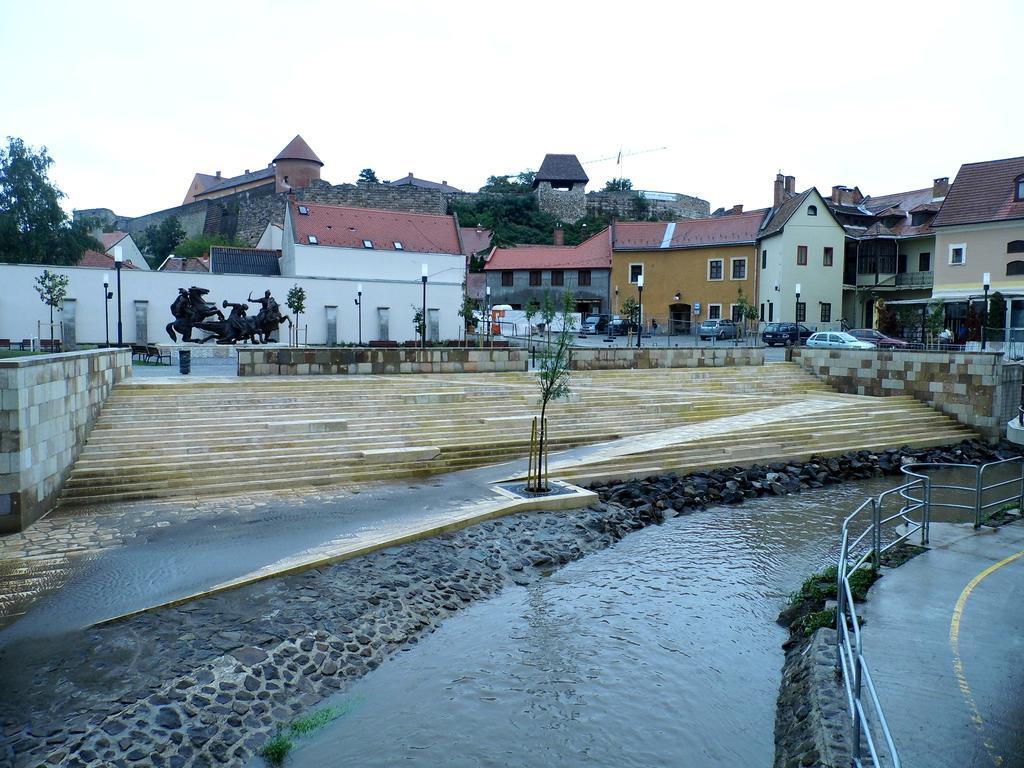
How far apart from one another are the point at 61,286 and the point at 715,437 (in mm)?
29115

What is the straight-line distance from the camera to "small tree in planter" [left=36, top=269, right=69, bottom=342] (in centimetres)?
3319

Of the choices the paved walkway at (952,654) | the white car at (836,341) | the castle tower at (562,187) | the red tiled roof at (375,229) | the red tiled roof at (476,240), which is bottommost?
the paved walkway at (952,654)

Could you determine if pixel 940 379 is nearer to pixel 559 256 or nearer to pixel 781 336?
pixel 781 336

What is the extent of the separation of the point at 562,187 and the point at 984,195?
143 ft

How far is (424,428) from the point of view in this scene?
17.0 meters

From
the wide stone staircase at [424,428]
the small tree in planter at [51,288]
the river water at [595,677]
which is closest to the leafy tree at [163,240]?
the small tree in planter at [51,288]

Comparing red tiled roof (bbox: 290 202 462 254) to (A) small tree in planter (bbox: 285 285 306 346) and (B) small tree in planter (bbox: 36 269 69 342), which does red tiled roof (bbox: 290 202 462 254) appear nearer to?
(A) small tree in planter (bbox: 285 285 306 346)

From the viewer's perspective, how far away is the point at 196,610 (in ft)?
27.3

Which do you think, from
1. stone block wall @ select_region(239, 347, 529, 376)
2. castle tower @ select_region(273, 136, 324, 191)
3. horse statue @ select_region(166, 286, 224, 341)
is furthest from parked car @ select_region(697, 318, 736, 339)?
castle tower @ select_region(273, 136, 324, 191)

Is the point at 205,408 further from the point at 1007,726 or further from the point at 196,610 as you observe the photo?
the point at 1007,726

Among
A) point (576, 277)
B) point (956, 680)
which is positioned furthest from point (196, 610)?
point (576, 277)

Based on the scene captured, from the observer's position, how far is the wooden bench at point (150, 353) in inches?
997

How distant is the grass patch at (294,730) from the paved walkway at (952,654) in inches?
186

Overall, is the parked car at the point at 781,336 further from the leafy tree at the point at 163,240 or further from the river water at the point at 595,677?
Answer: the leafy tree at the point at 163,240
